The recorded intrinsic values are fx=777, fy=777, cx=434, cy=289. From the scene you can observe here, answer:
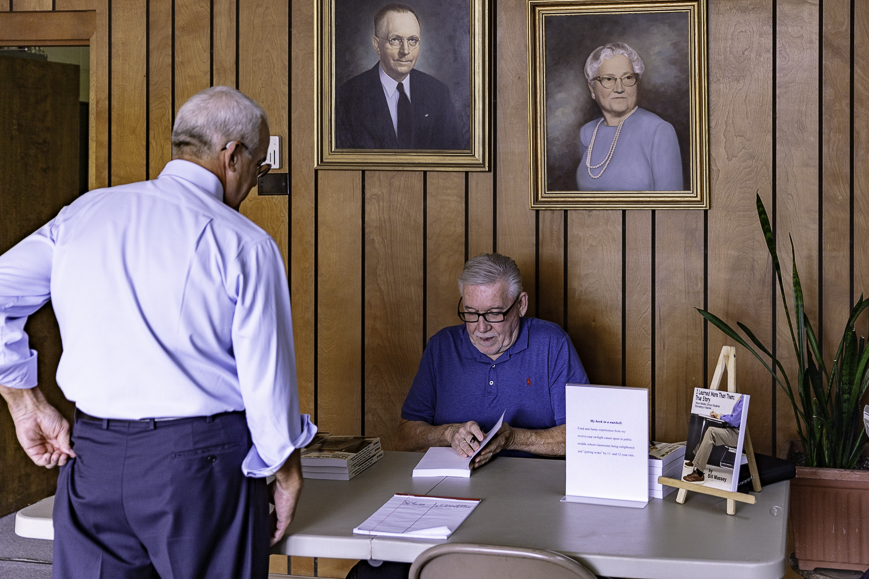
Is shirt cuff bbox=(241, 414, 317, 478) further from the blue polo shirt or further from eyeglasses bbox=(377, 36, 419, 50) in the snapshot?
eyeglasses bbox=(377, 36, 419, 50)

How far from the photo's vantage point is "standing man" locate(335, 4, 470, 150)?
2920mm

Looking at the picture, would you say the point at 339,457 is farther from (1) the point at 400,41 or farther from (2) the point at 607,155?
(1) the point at 400,41

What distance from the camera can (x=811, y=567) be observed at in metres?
2.32

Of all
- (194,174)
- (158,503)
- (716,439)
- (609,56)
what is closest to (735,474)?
(716,439)

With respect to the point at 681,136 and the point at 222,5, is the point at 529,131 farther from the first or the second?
the point at 222,5

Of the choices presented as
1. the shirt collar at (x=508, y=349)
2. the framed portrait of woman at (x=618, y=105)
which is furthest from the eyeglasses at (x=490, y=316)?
the framed portrait of woman at (x=618, y=105)

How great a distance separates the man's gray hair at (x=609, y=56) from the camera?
281 cm

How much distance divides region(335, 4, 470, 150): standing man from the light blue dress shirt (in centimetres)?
160

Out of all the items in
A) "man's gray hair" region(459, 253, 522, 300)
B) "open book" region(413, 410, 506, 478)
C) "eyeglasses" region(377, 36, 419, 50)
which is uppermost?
"eyeglasses" region(377, 36, 419, 50)

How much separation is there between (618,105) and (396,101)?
823 mm

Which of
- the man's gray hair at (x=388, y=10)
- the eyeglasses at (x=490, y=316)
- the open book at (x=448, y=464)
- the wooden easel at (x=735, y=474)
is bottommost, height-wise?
the open book at (x=448, y=464)

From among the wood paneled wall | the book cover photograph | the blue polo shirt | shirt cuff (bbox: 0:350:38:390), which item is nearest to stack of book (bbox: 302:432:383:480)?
the blue polo shirt

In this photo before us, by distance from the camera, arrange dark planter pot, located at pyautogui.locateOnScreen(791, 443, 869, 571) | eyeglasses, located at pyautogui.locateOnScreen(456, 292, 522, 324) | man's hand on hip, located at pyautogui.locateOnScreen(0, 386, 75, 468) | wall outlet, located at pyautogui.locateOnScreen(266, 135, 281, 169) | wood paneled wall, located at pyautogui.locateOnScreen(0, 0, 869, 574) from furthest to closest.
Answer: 1. wall outlet, located at pyautogui.locateOnScreen(266, 135, 281, 169)
2. wood paneled wall, located at pyautogui.locateOnScreen(0, 0, 869, 574)
3. eyeglasses, located at pyautogui.locateOnScreen(456, 292, 522, 324)
4. dark planter pot, located at pyautogui.locateOnScreen(791, 443, 869, 571)
5. man's hand on hip, located at pyautogui.locateOnScreen(0, 386, 75, 468)

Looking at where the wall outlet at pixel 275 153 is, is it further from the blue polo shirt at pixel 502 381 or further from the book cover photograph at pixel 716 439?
the book cover photograph at pixel 716 439
